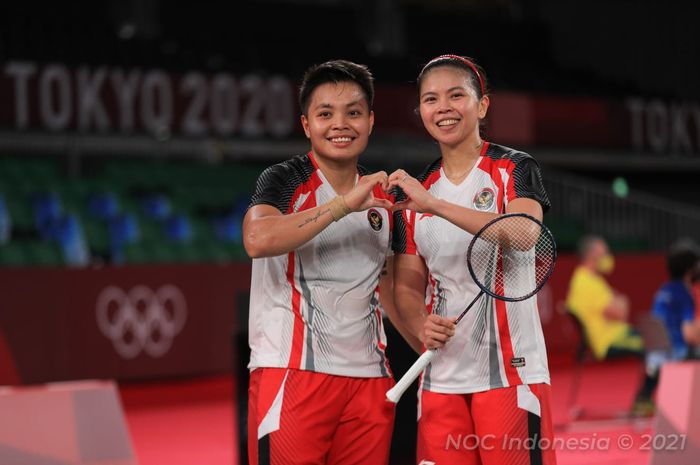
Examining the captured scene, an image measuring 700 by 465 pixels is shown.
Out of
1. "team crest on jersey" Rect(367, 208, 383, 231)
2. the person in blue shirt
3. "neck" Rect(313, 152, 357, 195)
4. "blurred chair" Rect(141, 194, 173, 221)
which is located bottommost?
the person in blue shirt

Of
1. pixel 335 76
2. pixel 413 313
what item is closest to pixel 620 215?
pixel 413 313

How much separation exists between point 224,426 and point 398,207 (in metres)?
5.96

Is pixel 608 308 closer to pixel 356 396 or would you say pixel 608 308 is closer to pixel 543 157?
pixel 356 396

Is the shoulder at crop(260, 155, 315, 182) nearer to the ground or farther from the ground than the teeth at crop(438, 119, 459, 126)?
nearer to the ground

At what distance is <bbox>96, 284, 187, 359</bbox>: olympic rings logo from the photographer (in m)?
10.2

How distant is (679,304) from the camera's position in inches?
334

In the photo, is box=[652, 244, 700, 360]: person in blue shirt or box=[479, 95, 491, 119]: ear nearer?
box=[479, 95, 491, 119]: ear

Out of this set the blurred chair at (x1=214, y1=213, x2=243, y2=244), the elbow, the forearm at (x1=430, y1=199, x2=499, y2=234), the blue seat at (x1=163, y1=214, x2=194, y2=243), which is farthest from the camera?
the blurred chair at (x1=214, y1=213, x2=243, y2=244)

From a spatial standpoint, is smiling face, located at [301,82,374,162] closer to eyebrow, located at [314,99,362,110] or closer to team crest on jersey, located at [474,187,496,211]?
eyebrow, located at [314,99,362,110]

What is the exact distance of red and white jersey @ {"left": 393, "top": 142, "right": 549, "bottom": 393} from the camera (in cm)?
310

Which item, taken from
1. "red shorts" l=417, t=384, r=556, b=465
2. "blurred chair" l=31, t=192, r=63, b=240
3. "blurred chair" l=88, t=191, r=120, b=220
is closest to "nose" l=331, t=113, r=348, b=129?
"red shorts" l=417, t=384, r=556, b=465

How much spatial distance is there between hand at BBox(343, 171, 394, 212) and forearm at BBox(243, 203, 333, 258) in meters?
0.07

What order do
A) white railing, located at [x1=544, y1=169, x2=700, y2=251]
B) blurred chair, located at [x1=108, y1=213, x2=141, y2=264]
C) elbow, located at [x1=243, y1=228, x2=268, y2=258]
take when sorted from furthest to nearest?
1. white railing, located at [x1=544, y1=169, x2=700, y2=251]
2. blurred chair, located at [x1=108, y1=213, x2=141, y2=264]
3. elbow, located at [x1=243, y1=228, x2=268, y2=258]

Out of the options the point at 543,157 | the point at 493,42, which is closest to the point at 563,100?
the point at 543,157
